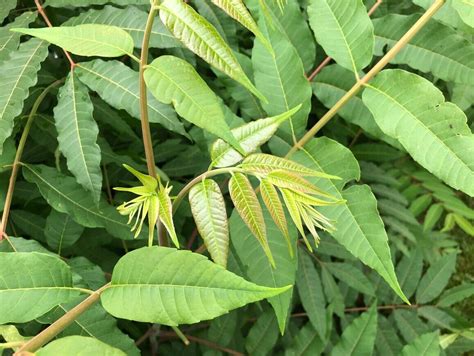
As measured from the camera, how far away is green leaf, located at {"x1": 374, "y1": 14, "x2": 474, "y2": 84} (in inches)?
35.4

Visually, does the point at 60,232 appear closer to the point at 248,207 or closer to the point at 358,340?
the point at 248,207

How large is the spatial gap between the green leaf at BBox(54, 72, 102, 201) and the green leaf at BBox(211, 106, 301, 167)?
23 cm

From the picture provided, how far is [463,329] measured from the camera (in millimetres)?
1363

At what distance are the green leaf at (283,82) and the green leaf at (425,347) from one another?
485 millimetres

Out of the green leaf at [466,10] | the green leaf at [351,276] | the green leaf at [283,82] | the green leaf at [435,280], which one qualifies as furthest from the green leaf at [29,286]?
the green leaf at [435,280]

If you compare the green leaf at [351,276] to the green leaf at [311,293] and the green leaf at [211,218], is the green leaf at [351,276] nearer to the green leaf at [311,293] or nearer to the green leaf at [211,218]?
the green leaf at [311,293]

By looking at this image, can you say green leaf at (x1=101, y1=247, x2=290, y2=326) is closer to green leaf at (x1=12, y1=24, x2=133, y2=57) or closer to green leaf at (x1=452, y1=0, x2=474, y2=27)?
green leaf at (x1=12, y1=24, x2=133, y2=57)

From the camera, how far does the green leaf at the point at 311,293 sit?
1.17 meters

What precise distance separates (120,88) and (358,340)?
67 centimetres

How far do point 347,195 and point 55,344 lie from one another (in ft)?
1.50

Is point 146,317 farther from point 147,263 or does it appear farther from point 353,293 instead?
point 353,293

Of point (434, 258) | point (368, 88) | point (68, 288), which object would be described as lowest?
point (434, 258)

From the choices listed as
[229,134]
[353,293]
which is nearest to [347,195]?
[229,134]

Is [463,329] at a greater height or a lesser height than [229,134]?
lesser
